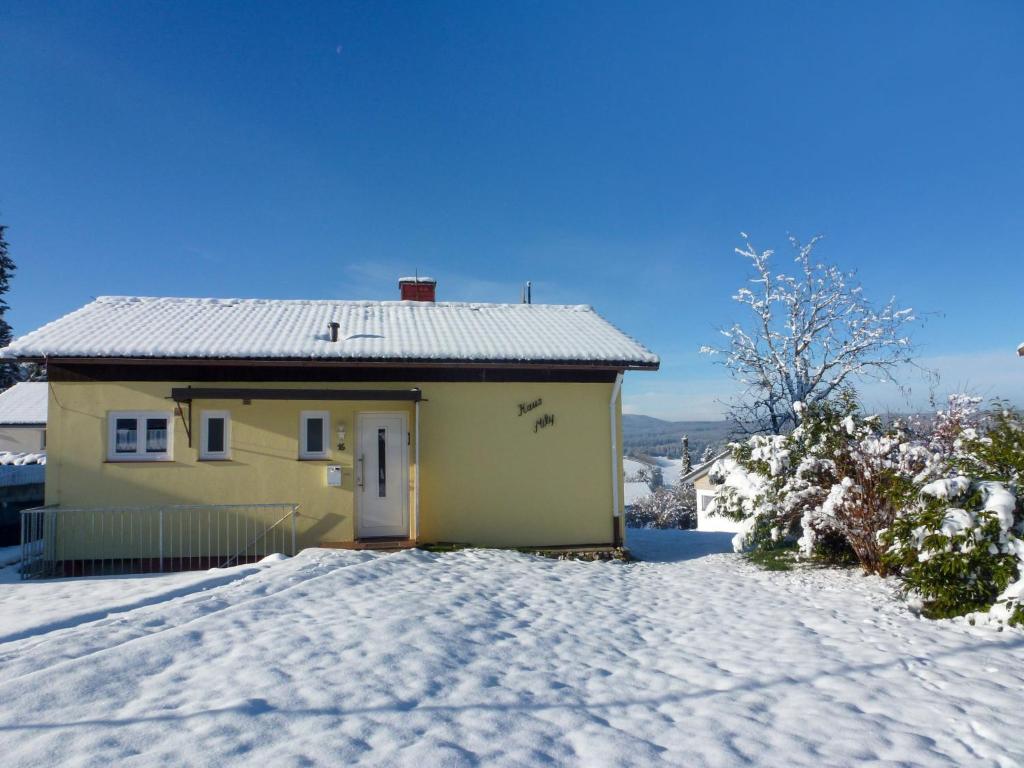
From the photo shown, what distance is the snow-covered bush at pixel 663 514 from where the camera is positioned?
107 feet

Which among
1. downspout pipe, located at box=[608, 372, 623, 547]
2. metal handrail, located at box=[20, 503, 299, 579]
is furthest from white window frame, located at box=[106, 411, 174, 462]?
downspout pipe, located at box=[608, 372, 623, 547]

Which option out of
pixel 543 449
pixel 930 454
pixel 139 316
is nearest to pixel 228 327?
pixel 139 316

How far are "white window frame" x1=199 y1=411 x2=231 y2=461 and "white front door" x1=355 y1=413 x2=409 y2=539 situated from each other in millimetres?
2036

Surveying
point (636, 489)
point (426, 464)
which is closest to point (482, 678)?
point (426, 464)

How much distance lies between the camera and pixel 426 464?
1080 cm

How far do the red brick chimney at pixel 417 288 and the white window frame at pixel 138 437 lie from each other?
6229mm

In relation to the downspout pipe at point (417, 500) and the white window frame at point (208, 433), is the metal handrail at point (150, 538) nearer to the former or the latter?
the white window frame at point (208, 433)

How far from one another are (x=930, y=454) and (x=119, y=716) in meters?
9.27

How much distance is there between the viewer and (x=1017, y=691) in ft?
16.2

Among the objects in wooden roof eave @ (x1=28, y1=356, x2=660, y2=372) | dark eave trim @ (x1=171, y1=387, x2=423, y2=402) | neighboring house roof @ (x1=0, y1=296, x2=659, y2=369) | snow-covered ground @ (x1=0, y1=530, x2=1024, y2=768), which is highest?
Result: neighboring house roof @ (x1=0, y1=296, x2=659, y2=369)

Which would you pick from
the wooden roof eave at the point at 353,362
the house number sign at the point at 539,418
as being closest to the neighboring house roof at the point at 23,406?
the wooden roof eave at the point at 353,362

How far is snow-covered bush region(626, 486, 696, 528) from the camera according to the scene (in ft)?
107

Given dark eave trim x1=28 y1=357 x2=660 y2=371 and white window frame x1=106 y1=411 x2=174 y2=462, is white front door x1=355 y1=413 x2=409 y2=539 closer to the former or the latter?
dark eave trim x1=28 y1=357 x2=660 y2=371

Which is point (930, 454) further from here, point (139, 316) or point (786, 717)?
point (139, 316)
